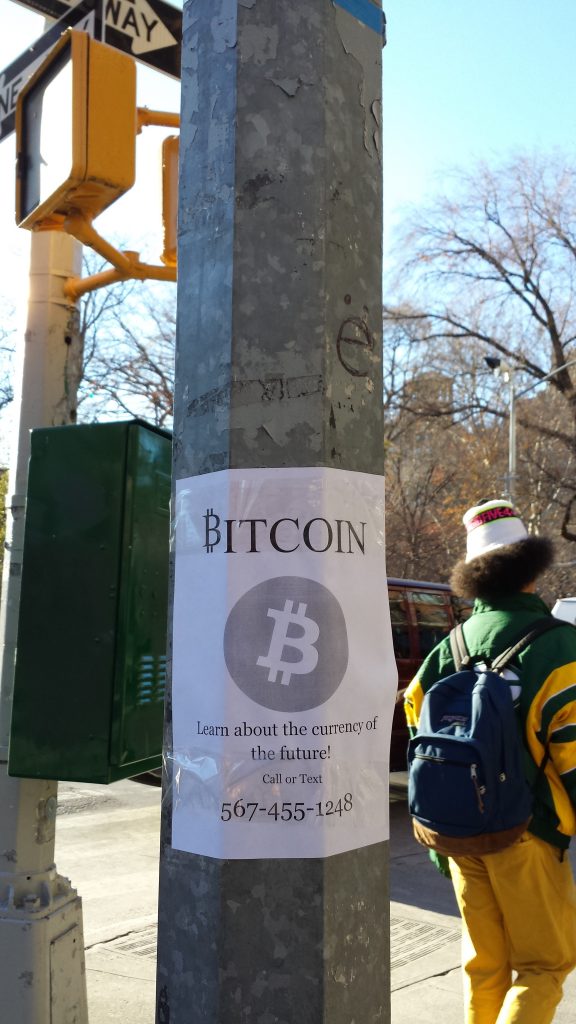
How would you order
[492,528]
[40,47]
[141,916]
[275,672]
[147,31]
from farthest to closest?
[141,916] < [147,31] < [40,47] < [492,528] < [275,672]

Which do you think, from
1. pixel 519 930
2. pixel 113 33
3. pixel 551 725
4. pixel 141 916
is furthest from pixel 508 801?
pixel 113 33

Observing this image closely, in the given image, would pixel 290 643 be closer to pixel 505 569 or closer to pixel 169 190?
pixel 505 569

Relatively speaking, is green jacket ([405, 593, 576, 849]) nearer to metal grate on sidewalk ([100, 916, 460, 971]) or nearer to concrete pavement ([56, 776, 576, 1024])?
concrete pavement ([56, 776, 576, 1024])

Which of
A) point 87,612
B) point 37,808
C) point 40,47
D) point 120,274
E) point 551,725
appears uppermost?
point 40,47

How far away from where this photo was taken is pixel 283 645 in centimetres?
187

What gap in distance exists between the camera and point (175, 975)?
1871 mm

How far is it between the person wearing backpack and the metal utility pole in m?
1.30

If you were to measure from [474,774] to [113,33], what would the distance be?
326 centimetres

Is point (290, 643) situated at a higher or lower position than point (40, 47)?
lower

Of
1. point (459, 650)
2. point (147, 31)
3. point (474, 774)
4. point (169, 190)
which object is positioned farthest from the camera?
point (147, 31)

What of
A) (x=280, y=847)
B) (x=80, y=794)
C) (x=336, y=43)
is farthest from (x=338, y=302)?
(x=80, y=794)

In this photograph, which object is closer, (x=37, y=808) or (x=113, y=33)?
(x=37, y=808)

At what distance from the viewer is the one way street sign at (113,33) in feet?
13.5

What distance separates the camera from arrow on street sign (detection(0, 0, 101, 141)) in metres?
4.12
